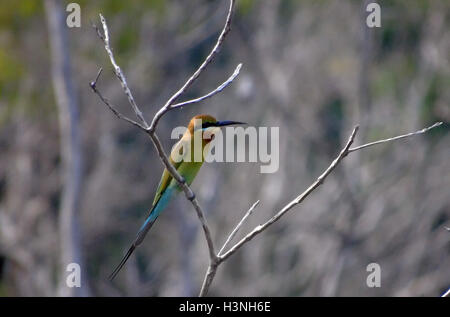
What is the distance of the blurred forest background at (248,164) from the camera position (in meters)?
9.00

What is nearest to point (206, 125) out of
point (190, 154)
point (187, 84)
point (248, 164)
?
point (190, 154)

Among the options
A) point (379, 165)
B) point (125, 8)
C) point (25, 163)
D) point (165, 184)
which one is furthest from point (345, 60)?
point (165, 184)

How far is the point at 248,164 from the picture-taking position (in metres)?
10.2

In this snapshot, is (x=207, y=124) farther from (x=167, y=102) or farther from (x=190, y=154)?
(x=167, y=102)

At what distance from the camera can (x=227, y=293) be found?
1012cm

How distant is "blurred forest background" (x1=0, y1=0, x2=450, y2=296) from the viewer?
900 cm

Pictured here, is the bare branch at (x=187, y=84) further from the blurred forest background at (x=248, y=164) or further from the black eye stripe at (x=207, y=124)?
the blurred forest background at (x=248, y=164)

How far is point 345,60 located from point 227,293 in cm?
346

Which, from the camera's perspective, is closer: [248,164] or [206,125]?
[206,125]

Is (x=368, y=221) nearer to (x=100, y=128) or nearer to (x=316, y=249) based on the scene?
(x=316, y=249)

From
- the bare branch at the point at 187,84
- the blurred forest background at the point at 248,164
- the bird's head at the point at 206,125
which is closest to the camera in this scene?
the bare branch at the point at 187,84

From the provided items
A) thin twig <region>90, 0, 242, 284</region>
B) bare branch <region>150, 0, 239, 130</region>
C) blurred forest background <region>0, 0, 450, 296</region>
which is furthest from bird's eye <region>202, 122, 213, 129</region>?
blurred forest background <region>0, 0, 450, 296</region>

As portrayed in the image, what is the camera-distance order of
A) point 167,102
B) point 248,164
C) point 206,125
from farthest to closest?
point 248,164 < point 206,125 < point 167,102

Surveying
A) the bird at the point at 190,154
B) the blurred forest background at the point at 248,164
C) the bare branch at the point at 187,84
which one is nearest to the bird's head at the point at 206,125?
the bird at the point at 190,154
